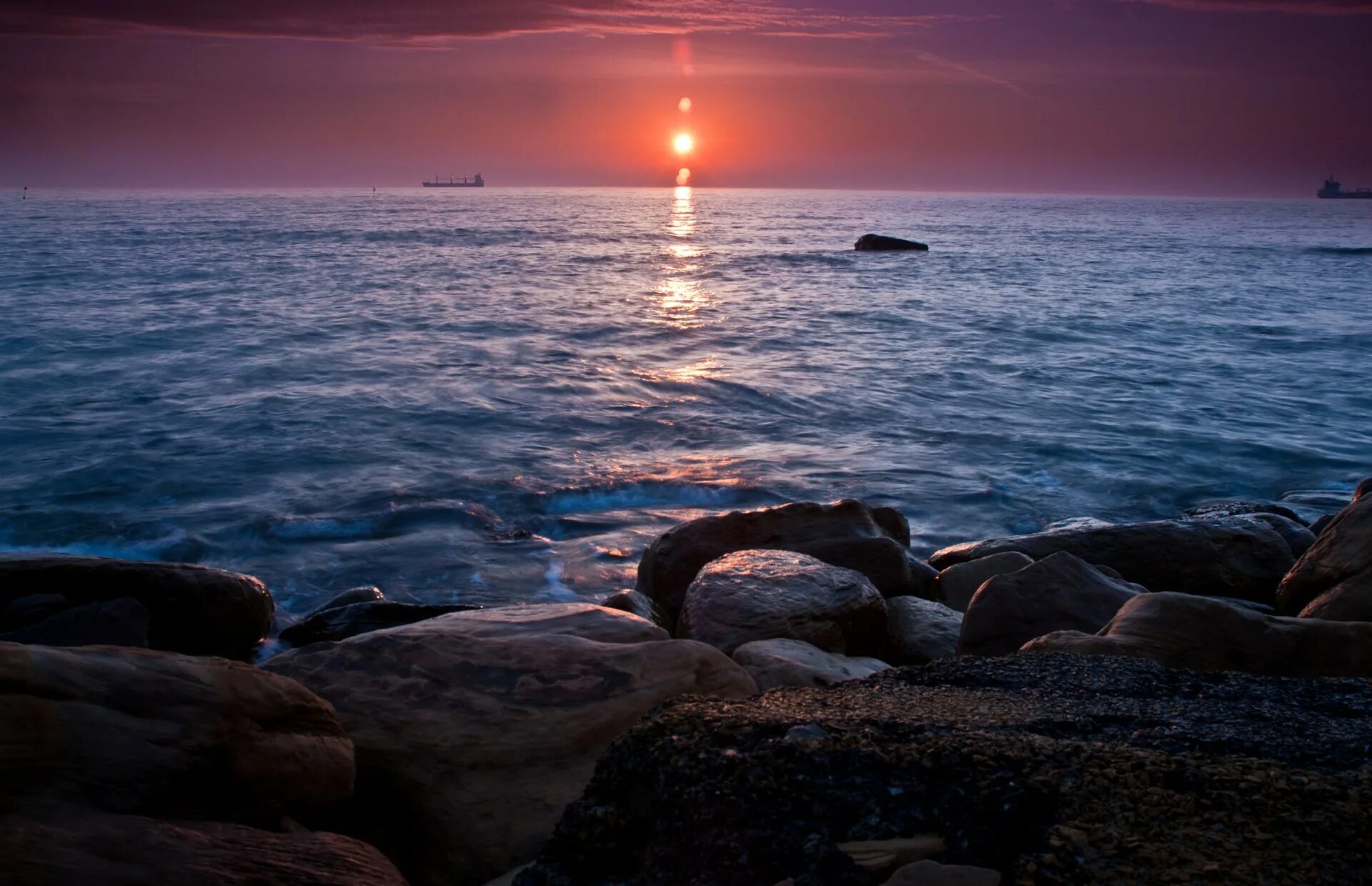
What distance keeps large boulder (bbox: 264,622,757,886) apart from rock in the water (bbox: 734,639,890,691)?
0.61 meters

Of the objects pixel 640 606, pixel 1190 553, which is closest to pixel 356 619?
pixel 640 606

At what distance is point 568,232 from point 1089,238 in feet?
99.4

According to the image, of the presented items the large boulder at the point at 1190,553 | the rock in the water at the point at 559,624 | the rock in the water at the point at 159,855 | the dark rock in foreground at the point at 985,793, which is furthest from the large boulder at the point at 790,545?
the rock in the water at the point at 159,855

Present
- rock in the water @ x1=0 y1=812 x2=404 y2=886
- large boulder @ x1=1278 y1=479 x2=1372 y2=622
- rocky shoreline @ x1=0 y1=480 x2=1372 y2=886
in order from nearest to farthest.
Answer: rocky shoreline @ x1=0 y1=480 x2=1372 y2=886, rock in the water @ x1=0 y1=812 x2=404 y2=886, large boulder @ x1=1278 y1=479 x2=1372 y2=622

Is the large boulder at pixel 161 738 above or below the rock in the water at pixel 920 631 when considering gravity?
above

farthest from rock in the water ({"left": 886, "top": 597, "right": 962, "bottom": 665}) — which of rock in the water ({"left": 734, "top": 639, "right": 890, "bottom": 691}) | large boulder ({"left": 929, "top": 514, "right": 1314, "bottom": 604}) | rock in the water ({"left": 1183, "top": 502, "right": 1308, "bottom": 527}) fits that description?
rock in the water ({"left": 1183, "top": 502, "right": 1308, "bottom": 527})

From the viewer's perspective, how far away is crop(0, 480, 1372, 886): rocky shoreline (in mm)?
1735

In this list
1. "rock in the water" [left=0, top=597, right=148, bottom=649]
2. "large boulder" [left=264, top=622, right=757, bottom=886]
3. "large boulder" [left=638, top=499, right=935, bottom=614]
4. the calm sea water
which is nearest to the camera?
"large boulder" [left=264, top=622, right=757, bottom=886]

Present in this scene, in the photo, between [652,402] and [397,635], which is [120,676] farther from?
[652,402]

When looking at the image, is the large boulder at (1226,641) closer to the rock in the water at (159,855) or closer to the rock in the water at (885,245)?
the rock in the water at (159,855)

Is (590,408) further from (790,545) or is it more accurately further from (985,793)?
(985,793)

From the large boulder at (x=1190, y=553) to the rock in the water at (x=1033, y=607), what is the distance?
61.3 inches

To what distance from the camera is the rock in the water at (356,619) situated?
5387 millimetres

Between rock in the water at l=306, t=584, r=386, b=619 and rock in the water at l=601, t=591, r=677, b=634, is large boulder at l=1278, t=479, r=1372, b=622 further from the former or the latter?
rock in the water at l=306, t=584, r=386, b=619
